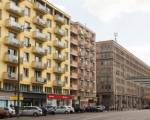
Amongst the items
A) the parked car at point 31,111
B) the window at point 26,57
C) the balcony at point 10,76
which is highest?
the window at point 26,57

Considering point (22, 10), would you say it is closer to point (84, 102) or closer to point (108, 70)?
point (84, 102)

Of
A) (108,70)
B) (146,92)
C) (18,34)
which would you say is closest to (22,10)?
(18,34)

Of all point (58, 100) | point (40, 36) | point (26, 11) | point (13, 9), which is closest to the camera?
point (13, 9)

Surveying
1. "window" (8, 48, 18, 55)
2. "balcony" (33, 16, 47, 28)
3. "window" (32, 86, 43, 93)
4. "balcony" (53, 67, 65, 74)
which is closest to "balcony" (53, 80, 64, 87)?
"balcony" (53, 67, 65, 74)

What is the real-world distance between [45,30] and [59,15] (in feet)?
28.2

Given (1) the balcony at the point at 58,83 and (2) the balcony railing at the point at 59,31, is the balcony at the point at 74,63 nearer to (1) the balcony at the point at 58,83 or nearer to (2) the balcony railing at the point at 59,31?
(2) the balcony railing at the point at 59,31

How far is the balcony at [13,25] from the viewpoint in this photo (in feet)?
219

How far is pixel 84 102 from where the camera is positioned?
102 meters

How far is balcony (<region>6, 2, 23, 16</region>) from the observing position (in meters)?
67.0

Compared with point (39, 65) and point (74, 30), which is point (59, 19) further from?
point (39, 65)

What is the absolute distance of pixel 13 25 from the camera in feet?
223

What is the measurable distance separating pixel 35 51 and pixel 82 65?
1110 inches

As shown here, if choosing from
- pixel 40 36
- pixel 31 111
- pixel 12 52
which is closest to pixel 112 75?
pixel 40 36

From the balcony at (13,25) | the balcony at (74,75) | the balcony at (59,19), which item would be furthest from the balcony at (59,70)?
the balcony at (13,25)
